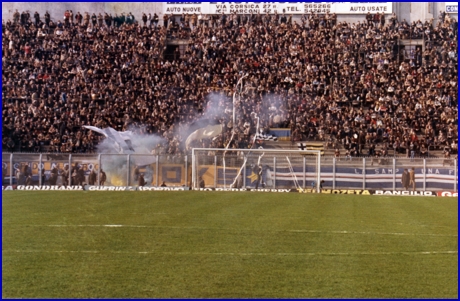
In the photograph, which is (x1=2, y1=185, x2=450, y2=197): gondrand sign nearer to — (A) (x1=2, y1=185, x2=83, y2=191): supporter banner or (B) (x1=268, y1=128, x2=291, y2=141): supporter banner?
(A) (x1=2, y1=185, x2=83, y2=191): supporter banner

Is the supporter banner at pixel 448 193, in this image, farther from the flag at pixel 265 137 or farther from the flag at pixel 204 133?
the flag at pixel 204 133

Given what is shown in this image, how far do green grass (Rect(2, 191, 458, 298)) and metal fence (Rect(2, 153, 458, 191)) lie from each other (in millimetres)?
15634

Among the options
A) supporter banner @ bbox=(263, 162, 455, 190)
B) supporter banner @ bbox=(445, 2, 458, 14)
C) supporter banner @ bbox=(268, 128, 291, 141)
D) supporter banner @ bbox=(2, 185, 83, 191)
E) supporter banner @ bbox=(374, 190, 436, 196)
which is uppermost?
supporter banner @ bbox=(445, 2, 458, 14)

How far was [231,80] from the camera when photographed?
147ft

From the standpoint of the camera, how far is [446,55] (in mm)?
44281

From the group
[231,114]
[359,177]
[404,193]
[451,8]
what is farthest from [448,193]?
[451,8]

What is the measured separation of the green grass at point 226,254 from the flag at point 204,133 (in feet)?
73.3

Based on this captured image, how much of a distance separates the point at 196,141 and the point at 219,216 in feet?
78.5

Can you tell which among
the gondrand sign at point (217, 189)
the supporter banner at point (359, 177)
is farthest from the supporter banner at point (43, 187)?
the supporter banner at point (359, 177)

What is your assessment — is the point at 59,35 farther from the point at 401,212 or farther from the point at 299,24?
the point at 401,212

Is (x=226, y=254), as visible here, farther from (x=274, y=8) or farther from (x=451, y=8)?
(x=451, y=8)

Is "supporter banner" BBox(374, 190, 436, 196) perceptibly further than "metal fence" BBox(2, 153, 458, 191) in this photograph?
No

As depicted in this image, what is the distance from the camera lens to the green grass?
8562mm

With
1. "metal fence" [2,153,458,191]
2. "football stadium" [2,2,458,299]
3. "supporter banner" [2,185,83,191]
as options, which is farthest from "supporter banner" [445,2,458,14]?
"supporter banner" [2,185,83,191]
